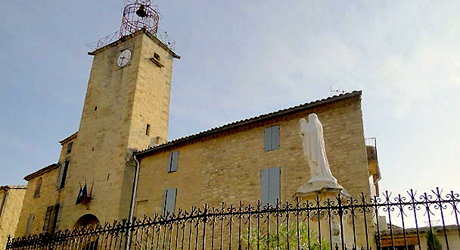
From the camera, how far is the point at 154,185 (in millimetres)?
18812

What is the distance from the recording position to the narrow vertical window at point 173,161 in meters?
18.5

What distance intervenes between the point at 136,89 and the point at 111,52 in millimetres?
4190

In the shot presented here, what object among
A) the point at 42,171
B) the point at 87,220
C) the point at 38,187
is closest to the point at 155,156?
the point at 87,220

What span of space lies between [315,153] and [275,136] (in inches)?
296

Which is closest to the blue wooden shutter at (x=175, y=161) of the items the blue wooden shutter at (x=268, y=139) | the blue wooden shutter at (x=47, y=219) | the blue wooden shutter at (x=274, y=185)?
the blue wooden shutter at (x=268, y=139)

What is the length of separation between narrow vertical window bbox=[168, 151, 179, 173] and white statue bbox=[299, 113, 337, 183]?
10.5 m

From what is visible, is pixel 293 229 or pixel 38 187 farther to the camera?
pixel 38 187

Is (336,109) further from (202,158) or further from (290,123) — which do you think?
(202,158)

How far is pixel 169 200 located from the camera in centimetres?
1780

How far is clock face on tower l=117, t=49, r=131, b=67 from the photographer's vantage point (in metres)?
23.0

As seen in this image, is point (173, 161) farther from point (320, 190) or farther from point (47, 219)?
point (320, 190)

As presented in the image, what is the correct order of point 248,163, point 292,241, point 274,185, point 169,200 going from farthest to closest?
point 169,200, point 248,163, point 274,185, point 292,241

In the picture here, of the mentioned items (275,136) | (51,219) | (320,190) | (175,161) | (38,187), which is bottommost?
(320,190)

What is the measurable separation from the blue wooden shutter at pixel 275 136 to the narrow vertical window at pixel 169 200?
504 centimetres
